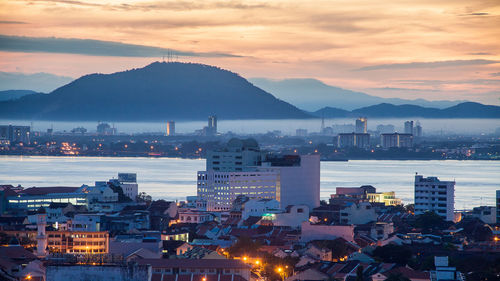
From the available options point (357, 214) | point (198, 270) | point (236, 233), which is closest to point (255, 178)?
point (357, 214)

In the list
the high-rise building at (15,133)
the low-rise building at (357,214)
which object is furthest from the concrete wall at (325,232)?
the high-rise building at (15,133)

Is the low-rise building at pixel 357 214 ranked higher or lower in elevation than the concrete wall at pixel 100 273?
lower

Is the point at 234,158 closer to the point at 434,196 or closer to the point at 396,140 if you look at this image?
the point at 434,196

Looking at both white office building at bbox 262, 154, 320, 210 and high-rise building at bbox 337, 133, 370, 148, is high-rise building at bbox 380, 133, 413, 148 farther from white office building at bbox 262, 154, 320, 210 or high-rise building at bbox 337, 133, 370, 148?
white office building at bbox 262, 154, 320, 210

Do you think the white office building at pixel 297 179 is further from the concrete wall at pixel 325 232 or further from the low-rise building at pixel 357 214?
the concrete wall at pixel 325 232

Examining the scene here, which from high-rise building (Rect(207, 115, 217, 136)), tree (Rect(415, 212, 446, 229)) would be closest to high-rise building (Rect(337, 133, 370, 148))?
high-rise building (Rect(207, 115, 217, 136))

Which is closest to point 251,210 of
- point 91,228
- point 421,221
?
point 421,221

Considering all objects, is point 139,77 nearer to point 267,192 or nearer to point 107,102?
point 107,102

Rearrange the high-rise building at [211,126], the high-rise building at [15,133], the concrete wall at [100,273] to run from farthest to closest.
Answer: the high-rise building at [211,126], the high-rise building at [15,133], the concrete wall at [100,273]
